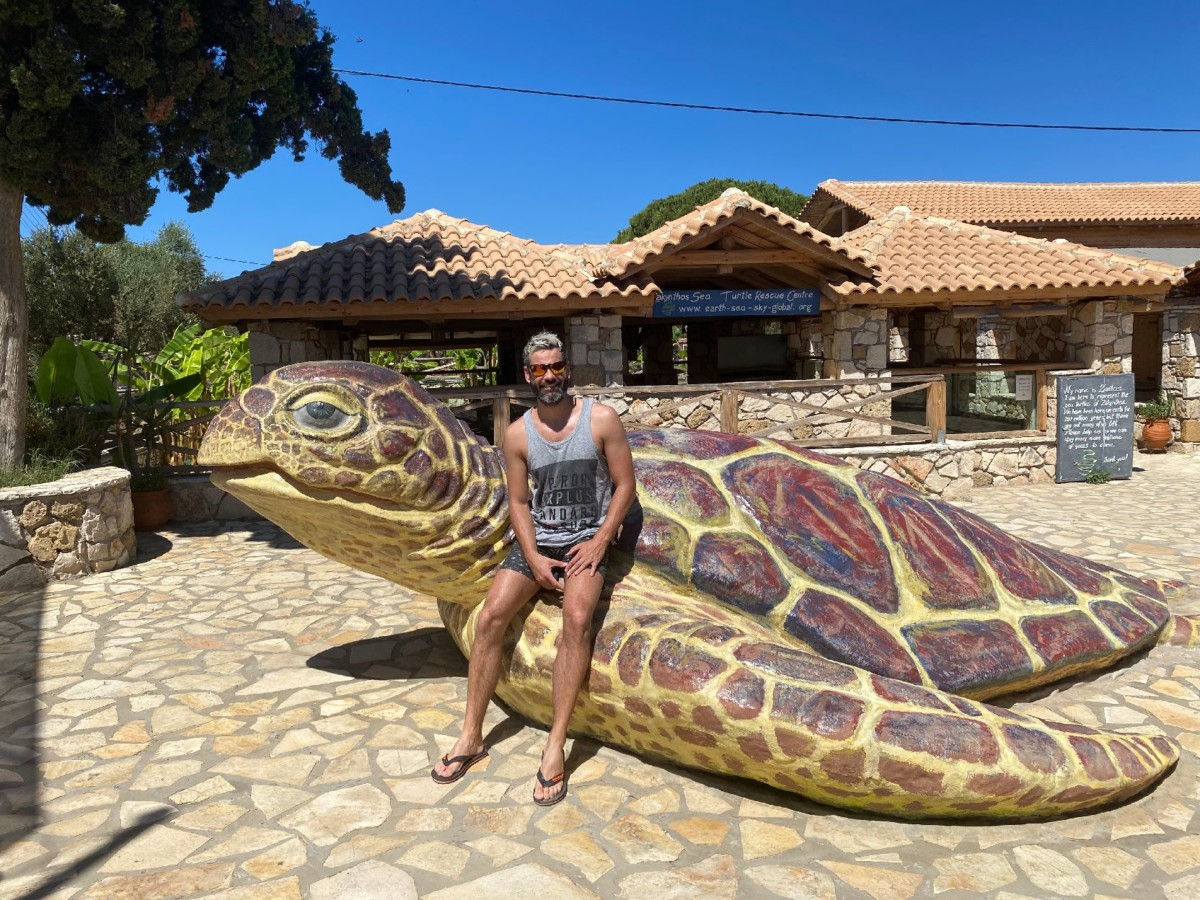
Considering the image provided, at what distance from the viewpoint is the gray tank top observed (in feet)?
9.29

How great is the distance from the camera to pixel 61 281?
58.9 feet

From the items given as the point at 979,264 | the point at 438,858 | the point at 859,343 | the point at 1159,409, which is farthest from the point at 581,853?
the point at 1159,409

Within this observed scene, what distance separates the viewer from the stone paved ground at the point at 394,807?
2340 mm

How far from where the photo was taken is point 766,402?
10.5 metres

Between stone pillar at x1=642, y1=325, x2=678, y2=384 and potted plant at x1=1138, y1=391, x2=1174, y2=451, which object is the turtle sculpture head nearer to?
stone pillar at x1=642, y1=325, x2=678, y2=384

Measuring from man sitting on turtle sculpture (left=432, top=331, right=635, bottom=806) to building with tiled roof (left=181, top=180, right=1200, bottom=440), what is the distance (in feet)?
20.7

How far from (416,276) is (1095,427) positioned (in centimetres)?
899

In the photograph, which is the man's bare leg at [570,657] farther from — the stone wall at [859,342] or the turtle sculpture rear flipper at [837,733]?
the stone wall at [859,342]

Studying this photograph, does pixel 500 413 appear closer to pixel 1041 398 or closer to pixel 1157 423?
pixel 1041 398

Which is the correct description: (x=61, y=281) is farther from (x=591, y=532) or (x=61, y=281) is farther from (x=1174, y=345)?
(x=1174, y=345)

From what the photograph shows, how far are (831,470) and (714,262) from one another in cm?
699

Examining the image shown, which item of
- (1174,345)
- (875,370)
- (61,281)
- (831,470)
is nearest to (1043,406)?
(875,370)

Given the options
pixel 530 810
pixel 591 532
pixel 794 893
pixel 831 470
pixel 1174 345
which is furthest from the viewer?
pixel 1174 345

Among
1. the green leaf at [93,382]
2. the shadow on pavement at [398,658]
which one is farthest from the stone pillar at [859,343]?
the green leaf at [93,382]
